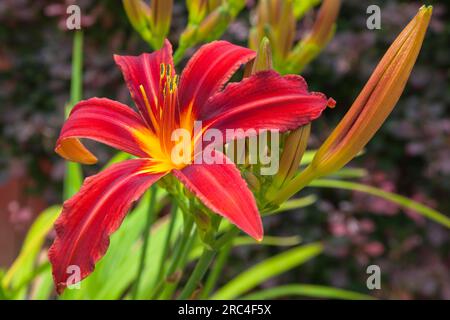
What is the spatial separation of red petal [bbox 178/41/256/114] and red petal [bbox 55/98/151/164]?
0.04 m

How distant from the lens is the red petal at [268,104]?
413 millimetres

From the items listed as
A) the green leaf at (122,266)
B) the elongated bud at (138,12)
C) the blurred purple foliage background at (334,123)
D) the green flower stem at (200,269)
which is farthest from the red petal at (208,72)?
the blurred purple foliage background at (334,123)

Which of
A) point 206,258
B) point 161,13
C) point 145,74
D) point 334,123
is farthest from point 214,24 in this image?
point 334,123

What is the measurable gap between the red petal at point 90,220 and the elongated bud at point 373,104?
113 millimetres

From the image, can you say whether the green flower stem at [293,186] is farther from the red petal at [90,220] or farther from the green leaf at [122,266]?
the green leaf at [122,266]

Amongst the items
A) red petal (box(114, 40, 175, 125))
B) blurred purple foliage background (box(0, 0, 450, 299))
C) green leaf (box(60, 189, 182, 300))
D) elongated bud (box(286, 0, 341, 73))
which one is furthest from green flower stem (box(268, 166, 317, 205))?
blurred purple foliage background (box(0, 0, 450, 299))

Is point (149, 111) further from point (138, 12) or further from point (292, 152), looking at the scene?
point (138, 12)

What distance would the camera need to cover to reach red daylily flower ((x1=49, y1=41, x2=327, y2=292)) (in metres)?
0.38

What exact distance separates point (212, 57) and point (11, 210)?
4.25 feet

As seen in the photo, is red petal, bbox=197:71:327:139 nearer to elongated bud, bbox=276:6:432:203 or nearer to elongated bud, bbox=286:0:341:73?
elongated bud, bbox=276:6:432:203

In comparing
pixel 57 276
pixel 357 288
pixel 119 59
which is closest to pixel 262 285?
pixel 357 288

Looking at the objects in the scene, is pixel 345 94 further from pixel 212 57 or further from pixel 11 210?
pixel 212 57

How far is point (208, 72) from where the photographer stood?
47 cm

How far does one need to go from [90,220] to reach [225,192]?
0.08 metres
